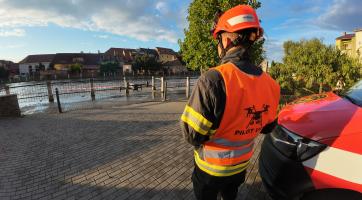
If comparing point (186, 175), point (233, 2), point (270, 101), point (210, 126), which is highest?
point (233, 2)

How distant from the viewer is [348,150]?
202cm

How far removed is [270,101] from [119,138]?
4685 millimetres

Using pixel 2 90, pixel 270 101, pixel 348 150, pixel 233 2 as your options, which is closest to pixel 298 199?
pixel 348 150

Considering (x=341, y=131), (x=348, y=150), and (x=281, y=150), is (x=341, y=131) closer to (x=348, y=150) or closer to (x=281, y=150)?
(x=348, y=150)

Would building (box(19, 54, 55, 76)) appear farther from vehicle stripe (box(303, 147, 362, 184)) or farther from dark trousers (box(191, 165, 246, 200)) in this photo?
vehicle stripe (box(303, 147, 362, 184))

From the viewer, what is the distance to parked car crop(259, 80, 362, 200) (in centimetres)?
204

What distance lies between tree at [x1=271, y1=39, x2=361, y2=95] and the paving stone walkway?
5.66 m

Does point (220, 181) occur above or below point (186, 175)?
above

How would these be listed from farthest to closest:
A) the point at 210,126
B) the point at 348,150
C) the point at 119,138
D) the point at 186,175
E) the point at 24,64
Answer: the point at 24,64
the point at 119,138
the point at 186,175
the point at 348,150
the point at 210,126

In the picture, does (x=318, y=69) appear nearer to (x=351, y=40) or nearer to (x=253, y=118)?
(x=253, y=118)

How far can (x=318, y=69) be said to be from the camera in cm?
910

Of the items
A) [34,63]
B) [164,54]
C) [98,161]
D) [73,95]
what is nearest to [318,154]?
[98,161]

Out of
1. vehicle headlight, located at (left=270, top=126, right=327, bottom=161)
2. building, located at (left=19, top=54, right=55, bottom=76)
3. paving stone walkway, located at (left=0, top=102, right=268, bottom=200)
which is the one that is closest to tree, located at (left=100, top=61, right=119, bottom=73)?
building, located at (left=19, top=54, right=55, bottom=76)

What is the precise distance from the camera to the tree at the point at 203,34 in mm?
10328
